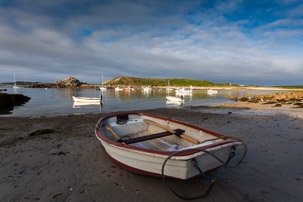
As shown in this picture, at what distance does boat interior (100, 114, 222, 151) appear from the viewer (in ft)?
19.5

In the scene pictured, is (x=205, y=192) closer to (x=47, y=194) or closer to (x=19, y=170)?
(x=47, y=194)

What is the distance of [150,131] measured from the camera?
7.91 metres

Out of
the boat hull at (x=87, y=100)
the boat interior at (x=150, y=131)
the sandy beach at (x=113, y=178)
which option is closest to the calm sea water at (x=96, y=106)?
the boat hull at (x=87, y=100)

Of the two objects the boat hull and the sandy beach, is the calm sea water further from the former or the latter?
the sandy beach

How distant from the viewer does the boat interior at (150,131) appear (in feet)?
19.5

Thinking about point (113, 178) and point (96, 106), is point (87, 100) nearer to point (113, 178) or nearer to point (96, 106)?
point (96, 106)

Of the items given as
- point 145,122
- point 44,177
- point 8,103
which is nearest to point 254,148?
point 145,122

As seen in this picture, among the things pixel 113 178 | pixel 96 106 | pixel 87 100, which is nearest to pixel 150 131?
pixel 113 178

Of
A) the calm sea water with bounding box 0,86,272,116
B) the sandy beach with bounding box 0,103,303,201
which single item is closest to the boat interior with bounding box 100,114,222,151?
the sandy beach with bounding box 0,103,303,201

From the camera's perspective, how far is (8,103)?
24.1 m

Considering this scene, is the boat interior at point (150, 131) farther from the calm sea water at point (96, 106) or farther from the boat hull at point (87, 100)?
the boat hull at point (87, 100)

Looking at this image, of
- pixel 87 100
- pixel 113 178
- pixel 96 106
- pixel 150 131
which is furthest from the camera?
pixel 87 100

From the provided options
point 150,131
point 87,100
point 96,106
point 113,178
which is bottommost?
point 96,106

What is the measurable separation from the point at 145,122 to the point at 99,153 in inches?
106
